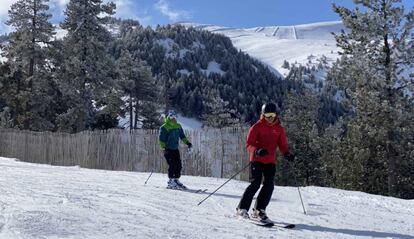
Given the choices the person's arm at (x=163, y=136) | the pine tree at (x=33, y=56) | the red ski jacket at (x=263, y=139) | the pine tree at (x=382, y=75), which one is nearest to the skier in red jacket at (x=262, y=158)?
the red ski jacket at (x=263, y=139)

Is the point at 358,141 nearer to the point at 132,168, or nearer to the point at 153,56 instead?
the point at 132,168

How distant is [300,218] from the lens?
23.5 ft

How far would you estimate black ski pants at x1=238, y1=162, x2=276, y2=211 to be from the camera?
21.7 feet

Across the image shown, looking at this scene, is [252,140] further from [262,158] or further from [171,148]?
[171,148]

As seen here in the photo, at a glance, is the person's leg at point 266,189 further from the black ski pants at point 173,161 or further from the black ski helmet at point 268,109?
the black ski pants at point 173,161

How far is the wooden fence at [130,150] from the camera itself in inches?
603

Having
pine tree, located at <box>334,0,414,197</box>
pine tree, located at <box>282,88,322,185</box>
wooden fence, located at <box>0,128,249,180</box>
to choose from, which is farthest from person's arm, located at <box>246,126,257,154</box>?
pine tree, located at <box>282,88,322,185</box>

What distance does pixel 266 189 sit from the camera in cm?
666

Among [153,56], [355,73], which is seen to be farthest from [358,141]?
[153,56]

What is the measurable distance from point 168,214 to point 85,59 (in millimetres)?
23339

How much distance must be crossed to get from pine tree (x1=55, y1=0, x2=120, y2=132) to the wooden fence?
4.38 meters

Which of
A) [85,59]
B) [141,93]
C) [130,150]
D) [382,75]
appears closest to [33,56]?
[85,59]

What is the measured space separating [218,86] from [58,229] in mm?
93740

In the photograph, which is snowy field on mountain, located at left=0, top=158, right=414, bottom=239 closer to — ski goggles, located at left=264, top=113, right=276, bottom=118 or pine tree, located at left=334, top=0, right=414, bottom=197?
ski goggles, located at left=264, top=113, right=276, bottom=118
